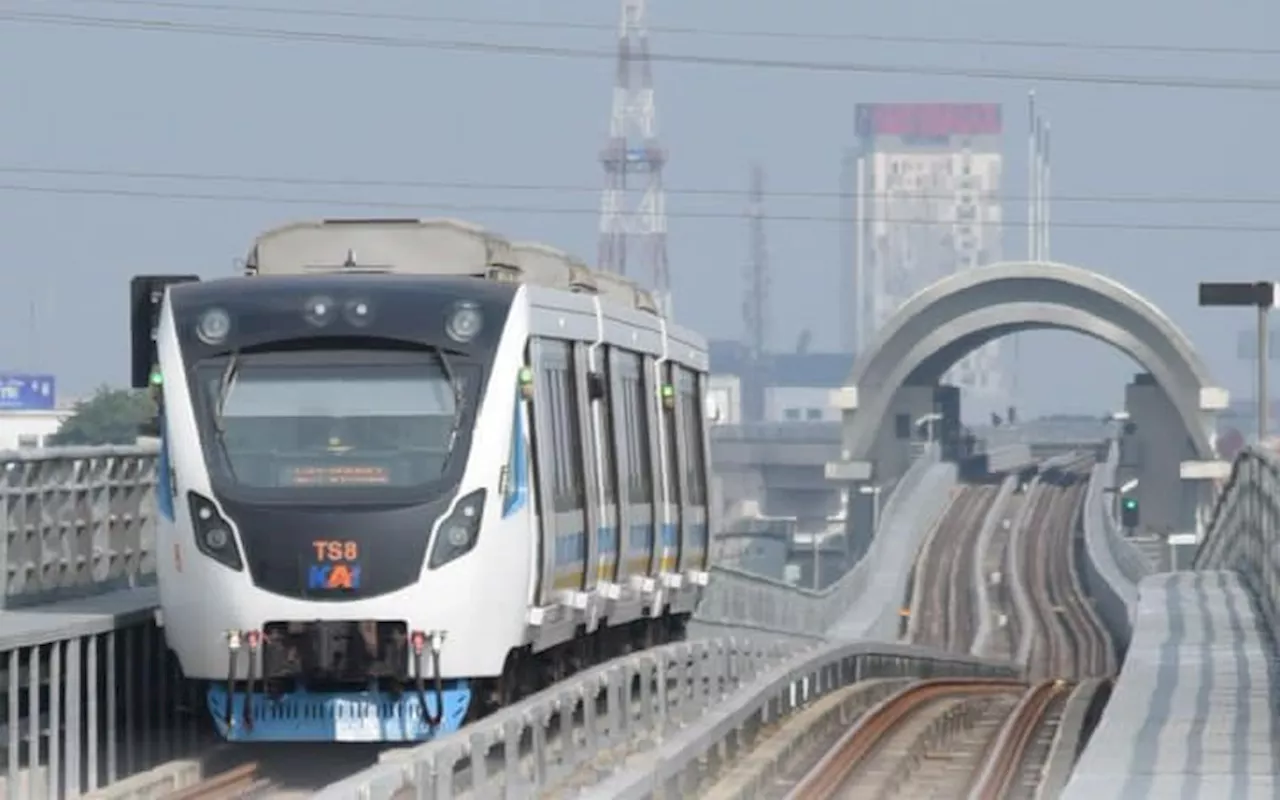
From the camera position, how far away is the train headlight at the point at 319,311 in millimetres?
25312

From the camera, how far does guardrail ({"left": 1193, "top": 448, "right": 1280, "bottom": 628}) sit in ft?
127

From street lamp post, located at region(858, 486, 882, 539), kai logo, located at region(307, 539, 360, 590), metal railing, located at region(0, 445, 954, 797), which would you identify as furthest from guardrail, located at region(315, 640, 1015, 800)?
street lamp post, located at region(858, 486, 882, 539)

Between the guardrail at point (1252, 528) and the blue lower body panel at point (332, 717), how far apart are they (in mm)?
13700

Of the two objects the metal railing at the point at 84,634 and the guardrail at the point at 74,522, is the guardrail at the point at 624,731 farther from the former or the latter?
the guardrail at the point at 74,522

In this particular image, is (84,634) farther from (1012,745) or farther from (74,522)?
(1012,745)

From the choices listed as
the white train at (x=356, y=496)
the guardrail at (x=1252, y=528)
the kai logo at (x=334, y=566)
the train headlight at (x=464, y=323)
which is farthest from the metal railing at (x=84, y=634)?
the guardrail at (x=1252, y=528)

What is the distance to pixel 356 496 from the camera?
24594mm

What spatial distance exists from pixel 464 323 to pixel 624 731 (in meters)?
4.40

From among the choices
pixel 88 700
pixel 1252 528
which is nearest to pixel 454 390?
pixel 88 700

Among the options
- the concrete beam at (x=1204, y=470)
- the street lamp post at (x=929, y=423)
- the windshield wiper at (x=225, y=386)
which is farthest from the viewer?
the street lamp post at (x=929, y=423)

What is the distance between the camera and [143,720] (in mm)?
27359

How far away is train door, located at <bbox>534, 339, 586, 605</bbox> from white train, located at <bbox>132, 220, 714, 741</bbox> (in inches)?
1.9

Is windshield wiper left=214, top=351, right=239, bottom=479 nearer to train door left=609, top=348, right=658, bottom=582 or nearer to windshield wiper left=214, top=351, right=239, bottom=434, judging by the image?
windshield wiper left=214, top=351, right=239, bottom=434

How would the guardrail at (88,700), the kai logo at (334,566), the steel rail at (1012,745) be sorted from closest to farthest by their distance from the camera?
the guardrail at (88,700), the kai logo at (334,566), the steel rail at (1012,745)
